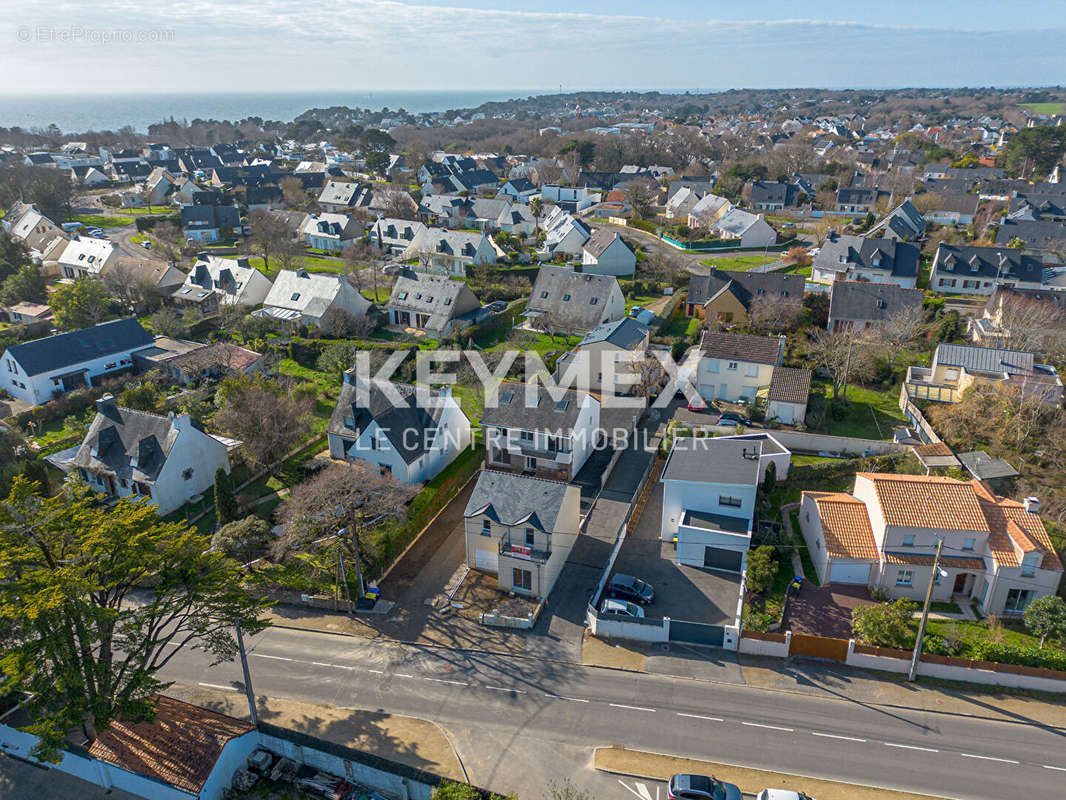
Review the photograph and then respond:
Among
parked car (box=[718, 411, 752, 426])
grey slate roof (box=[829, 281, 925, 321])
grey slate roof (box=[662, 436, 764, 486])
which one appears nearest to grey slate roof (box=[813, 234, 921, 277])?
grey slate roof (box=[829, 281, 925, 321])

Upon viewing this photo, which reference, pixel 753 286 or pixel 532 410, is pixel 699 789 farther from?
pixel 753 286

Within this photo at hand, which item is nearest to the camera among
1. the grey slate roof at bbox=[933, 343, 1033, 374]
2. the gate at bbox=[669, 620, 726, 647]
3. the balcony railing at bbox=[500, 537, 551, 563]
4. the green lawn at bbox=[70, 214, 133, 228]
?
the gate at bbox=[669, 620, 726, 647]

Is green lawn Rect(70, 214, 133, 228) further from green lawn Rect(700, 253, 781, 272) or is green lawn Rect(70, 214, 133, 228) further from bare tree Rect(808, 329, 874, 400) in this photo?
bare tree Rect(808, 329, 874, 400)

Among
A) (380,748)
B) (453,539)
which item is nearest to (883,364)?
(453,539)

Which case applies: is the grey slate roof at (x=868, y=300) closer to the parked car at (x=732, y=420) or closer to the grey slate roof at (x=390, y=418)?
the parked car at (x=732, y=420)

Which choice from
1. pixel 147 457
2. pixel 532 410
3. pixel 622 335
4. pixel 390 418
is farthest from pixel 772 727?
pixel 147 457

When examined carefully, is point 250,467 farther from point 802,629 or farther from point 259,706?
point 802,629
